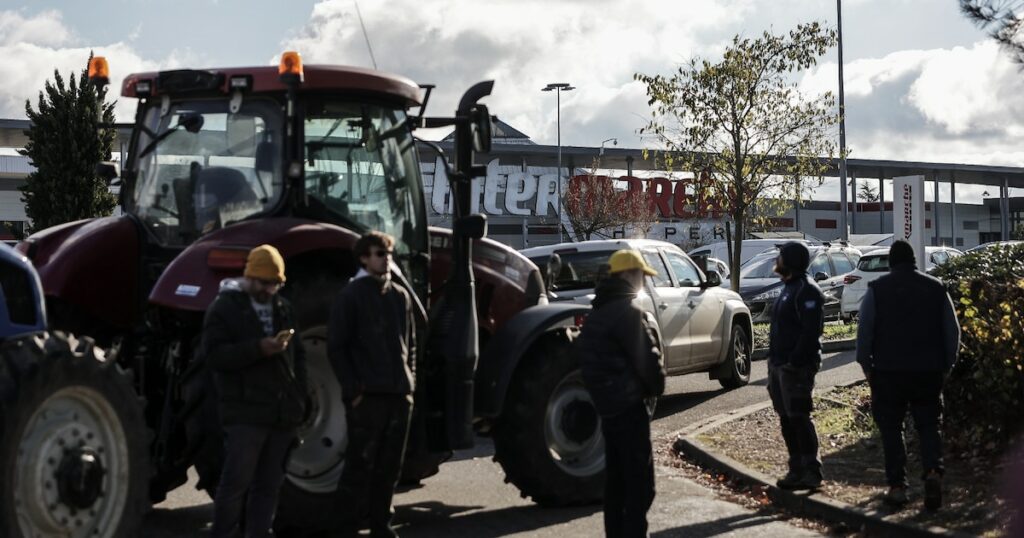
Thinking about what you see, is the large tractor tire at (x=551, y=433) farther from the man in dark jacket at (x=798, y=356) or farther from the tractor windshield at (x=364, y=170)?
the man in dark jacket at (x=798, y=356)

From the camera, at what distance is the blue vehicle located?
217 inches

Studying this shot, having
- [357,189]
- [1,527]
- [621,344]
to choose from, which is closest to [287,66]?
[357,189]

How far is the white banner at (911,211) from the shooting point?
16219mm

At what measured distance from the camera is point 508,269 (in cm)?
948

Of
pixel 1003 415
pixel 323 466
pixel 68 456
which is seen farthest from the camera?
pixel 1003 415

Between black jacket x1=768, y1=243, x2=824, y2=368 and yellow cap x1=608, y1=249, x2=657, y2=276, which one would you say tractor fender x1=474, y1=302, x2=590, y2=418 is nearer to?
yellow cap x1=608, y1=249, x2=657, y2=276

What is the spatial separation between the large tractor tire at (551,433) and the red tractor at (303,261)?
0.04ft

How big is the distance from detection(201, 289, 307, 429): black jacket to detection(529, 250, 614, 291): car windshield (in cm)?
830

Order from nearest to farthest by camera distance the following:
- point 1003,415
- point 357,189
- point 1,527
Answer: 1. point 1,527
2. point 357,189
3. point 1003,415

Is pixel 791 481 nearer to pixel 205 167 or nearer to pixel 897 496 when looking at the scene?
pixel 897 496

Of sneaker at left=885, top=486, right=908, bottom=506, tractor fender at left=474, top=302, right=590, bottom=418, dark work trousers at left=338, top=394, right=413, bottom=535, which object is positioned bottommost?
sneaker at left=885, top=486, right=908, bottom=506

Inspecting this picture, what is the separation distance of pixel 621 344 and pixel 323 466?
1.88 m

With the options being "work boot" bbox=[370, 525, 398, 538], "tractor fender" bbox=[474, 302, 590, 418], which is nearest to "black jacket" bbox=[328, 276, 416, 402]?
"work boot" bbox=[370, 525, 398, 538]

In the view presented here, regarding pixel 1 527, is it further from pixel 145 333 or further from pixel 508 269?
pixel 508 269
